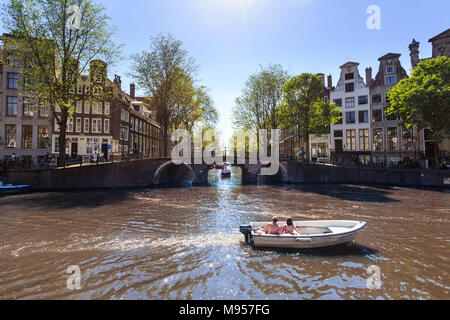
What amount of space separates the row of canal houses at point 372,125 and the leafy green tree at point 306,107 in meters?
6.57

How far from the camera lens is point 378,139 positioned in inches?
1635

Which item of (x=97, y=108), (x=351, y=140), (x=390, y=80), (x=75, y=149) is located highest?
(x=390, y=80)

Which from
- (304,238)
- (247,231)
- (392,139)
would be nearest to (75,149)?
(247,231)

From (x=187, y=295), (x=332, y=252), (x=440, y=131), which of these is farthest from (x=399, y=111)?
(x=187, y=295)

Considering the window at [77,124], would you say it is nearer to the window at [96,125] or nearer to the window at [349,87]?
the window at [96,125]

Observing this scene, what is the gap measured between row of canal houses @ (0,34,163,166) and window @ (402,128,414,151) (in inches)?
1604

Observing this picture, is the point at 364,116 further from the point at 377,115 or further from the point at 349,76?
the point at 349,76

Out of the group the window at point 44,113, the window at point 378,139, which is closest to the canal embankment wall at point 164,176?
the window at point 378,139

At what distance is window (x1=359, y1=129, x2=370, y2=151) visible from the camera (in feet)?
140

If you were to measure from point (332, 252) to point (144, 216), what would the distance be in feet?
37.1

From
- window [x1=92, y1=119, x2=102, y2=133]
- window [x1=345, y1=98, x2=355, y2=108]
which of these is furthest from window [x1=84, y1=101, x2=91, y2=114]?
window [x1=345, y1=98, x2=355, y2=108]

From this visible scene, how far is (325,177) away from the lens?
36.2 meters

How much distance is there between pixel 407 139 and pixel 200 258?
42824 millimetres

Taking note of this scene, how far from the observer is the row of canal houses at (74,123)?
30.0 m
